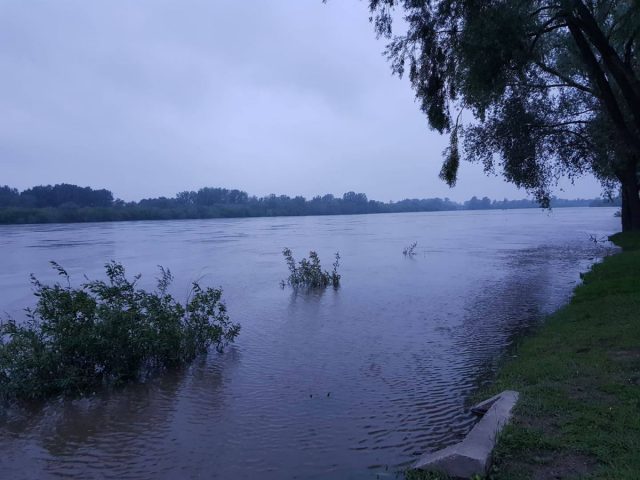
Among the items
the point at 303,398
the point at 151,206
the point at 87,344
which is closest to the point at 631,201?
the point at 303,398

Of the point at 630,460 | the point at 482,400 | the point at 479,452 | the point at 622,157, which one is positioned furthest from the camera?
the point at 622,157

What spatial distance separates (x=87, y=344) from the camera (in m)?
9.30

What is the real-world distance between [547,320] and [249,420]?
7.93 meters

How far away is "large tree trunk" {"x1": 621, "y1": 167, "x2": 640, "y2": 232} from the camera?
976 inches

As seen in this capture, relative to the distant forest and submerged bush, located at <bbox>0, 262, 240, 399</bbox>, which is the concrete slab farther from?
the distant forest

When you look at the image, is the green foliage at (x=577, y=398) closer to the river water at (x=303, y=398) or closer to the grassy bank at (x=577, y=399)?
the grassy bank at (x=577, y=399)

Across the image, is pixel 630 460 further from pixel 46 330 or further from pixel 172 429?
pixel 46 330

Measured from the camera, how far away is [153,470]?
6.37m

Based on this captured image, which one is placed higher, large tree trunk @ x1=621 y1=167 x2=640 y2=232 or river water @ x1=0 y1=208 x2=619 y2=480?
large tree trunk @ x1=621 y1=167 x2=640 y2=232

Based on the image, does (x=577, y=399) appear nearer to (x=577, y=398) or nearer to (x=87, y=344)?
(x=577, y=398)

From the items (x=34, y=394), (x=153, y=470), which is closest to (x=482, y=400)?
(x=153, y=470)

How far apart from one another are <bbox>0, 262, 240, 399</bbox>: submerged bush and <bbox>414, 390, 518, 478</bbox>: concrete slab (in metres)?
6.47

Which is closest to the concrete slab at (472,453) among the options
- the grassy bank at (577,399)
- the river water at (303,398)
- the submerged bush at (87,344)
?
the grassy bank at (577,399)

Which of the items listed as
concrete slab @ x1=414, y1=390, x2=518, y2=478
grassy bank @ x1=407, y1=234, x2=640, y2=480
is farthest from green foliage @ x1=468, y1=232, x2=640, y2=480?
concrete slab @ x1=414, y1=390, x2=518, y2=478
